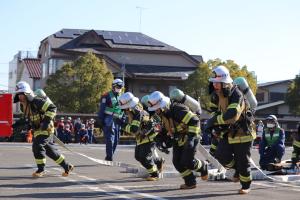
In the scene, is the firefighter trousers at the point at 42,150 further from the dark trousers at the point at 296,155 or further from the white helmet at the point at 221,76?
the dark trousers at the point at 296,155

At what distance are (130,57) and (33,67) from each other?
17.2 metres

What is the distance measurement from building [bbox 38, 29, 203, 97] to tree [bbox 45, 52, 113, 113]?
292 inches

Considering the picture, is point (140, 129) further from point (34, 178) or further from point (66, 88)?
point (66, 88)

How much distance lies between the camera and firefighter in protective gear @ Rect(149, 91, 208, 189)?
10625 millimetres

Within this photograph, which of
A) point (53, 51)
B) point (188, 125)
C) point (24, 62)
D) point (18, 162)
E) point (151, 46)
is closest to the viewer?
point (188, 125)

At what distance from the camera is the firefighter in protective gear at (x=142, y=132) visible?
474 inches

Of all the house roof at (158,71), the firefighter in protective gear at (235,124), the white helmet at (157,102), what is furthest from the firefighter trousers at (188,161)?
the house roof at (158,71)

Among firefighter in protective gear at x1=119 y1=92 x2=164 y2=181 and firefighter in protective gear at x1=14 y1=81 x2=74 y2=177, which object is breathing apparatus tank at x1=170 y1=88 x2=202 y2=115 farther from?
firefighter in protective gear at x1=14 y1=81 x2=74 y2=177

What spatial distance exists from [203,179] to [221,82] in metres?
2.25

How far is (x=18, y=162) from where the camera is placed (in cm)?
1614

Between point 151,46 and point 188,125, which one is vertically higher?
point 151,46

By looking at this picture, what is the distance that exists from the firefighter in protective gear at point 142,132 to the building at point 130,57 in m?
46.1

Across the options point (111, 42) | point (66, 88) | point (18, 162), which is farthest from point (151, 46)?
point (18, 162)

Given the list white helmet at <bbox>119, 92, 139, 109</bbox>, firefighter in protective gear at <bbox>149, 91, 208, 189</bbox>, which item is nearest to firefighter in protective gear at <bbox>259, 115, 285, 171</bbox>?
white helmet at <bbox>119, 92, 139, 109</bbox>
